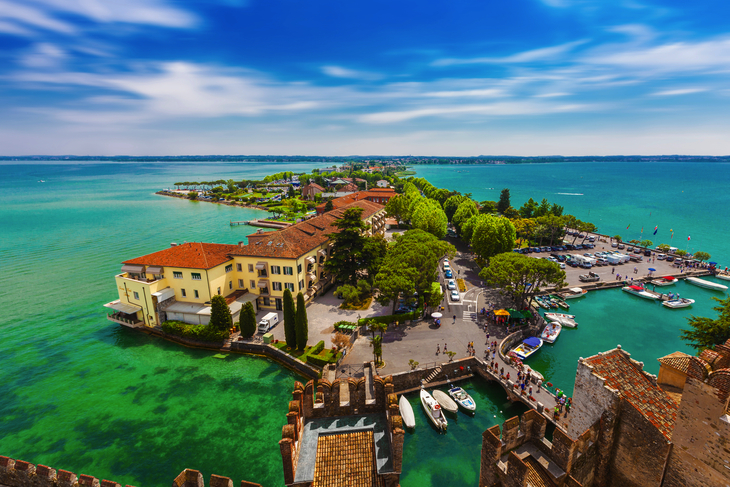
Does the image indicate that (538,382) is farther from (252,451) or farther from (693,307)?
(693,307)

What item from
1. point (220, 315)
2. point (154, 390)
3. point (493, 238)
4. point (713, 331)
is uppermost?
point (493, 238)

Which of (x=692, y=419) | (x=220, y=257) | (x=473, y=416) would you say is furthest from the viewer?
(x=220, y=257)

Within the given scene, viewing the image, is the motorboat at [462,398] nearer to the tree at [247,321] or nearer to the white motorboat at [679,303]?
the tree at [247,321]

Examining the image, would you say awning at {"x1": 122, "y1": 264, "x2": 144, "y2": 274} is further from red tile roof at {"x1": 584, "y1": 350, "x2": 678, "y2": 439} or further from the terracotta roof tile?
red tile roof at {"x1": 584, "y1": 350, "x2": 678, "y2": 439}

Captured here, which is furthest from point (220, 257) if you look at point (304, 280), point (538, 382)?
point (538, 382)

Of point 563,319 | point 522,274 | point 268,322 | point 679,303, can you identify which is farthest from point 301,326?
point 679,303

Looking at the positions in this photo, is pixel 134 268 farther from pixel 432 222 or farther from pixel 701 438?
pixel 432 222
